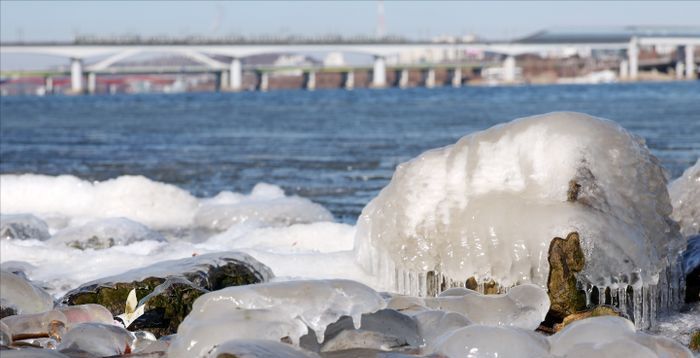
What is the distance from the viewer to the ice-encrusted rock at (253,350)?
13.4 feet

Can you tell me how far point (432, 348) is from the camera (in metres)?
4.62

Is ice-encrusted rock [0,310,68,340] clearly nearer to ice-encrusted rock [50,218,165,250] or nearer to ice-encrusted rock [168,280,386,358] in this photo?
ice-encrusted rock [168,280,386,358]

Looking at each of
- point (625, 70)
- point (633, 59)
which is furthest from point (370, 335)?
point (625, 70)

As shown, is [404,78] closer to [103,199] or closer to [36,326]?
[103,199]

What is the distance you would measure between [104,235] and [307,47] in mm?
110129

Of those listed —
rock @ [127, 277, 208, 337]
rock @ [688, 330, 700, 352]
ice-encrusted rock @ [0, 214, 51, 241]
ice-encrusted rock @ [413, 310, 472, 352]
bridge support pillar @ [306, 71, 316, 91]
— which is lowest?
bridge support pillar @ [306, 71, 316, 91]

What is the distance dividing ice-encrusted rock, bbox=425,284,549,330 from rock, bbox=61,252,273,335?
1.37 m

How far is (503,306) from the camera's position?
5.28 metres

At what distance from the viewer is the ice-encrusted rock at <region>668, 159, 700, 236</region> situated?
7605 mm

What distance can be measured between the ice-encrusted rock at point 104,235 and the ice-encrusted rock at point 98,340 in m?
4.86

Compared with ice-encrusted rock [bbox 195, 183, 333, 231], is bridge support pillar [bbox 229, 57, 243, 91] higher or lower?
lower

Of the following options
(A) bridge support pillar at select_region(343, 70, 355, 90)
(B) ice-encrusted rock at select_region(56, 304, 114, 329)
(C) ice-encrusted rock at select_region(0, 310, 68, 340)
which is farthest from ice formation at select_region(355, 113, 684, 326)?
(A) bridge support pillar at select_region(343, 70, 355, 90)

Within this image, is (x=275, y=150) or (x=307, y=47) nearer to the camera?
(x=275, y=150)

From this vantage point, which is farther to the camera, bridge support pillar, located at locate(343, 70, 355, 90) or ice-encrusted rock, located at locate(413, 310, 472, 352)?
bridge support pillar, located at locate(343, 70, 355, 90)
